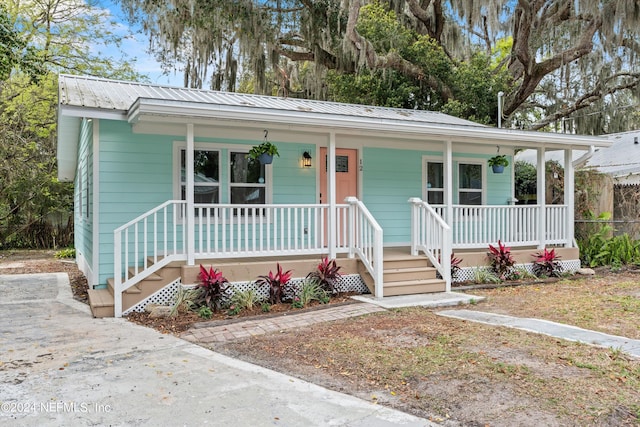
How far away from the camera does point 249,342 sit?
5074 millimetres

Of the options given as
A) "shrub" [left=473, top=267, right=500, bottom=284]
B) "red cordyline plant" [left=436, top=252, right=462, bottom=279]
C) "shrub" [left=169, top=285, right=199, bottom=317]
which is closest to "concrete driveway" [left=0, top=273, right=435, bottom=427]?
"shrub" [left=169, top=285, right=199, bottom=317]

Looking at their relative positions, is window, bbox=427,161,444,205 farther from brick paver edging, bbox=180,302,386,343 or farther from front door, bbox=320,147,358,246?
brick paver edging, bbox=180,302,386,343

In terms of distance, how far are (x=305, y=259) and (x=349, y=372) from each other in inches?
150

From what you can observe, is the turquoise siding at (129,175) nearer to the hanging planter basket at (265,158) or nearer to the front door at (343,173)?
the hanging planter basket at (265,158)

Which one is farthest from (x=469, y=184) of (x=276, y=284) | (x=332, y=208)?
(x=276, y=284)

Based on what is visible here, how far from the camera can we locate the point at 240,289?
22.7 ft

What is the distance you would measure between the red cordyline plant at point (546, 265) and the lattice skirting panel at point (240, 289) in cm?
380

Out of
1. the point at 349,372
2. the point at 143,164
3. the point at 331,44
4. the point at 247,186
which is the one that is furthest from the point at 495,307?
the point at 331,44

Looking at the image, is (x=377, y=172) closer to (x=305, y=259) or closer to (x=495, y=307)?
(x=305, y=259)

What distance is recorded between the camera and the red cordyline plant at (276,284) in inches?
270

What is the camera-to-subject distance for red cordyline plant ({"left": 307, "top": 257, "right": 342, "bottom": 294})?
23.8ft

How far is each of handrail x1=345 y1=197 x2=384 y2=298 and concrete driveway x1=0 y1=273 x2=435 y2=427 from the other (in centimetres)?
322

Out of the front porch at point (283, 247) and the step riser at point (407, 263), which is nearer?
the front porch at point (283, 247)

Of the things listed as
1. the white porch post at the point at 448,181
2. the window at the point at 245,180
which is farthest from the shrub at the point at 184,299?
the white porch post at the point at 448,181
